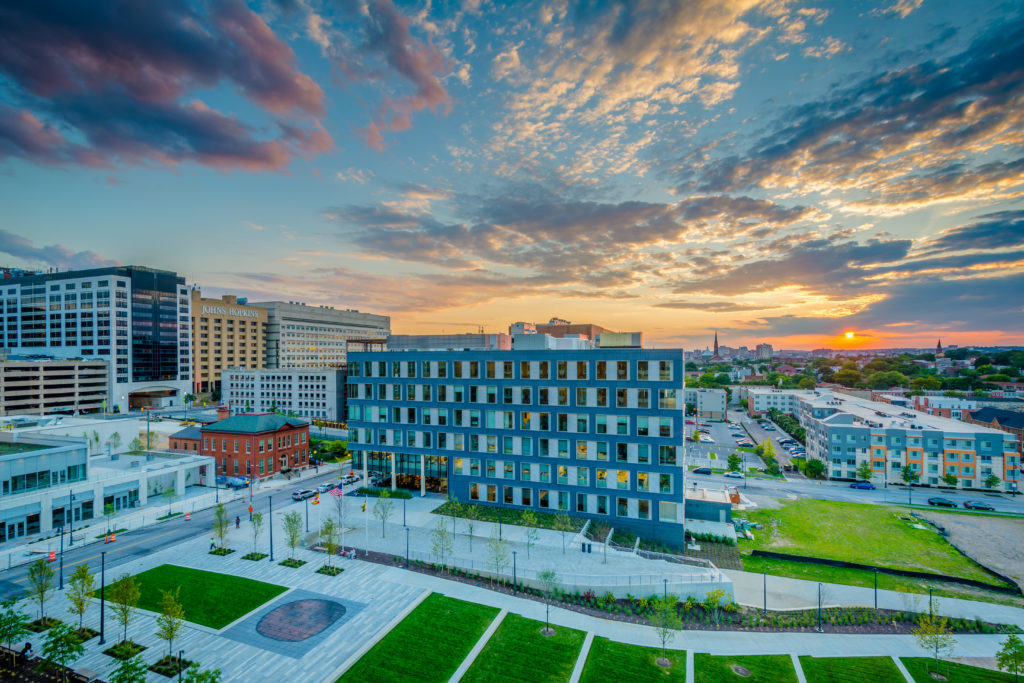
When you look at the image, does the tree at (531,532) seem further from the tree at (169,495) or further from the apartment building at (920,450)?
the apartment building at (920,450)

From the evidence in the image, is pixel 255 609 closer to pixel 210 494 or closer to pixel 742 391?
pixel 210 494

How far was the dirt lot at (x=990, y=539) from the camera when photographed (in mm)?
48219

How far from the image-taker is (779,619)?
35.8 m

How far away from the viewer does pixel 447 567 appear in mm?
42469

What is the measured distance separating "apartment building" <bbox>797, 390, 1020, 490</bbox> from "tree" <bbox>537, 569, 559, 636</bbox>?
67.7 meters

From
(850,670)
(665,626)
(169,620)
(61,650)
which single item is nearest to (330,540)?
(169,620)

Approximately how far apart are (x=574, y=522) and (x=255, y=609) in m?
30.7

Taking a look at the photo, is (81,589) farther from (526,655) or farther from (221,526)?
(526,655)

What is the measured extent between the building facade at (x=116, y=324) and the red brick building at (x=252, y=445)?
84.0 metres

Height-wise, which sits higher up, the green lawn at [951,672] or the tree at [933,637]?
the tree at [933,637]

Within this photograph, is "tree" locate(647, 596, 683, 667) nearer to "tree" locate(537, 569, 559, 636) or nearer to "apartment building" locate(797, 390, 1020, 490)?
"tree" locate(537, 569, 559, 636)

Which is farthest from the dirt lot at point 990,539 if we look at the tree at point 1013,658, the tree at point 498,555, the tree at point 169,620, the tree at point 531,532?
the tree at point 169,620

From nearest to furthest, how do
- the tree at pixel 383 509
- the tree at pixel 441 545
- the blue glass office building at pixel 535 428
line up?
the tree at pixel 441 545 < the tree at pixel 383 509 < the blue glass office building at pixel 535 428

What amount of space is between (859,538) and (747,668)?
114 ft
